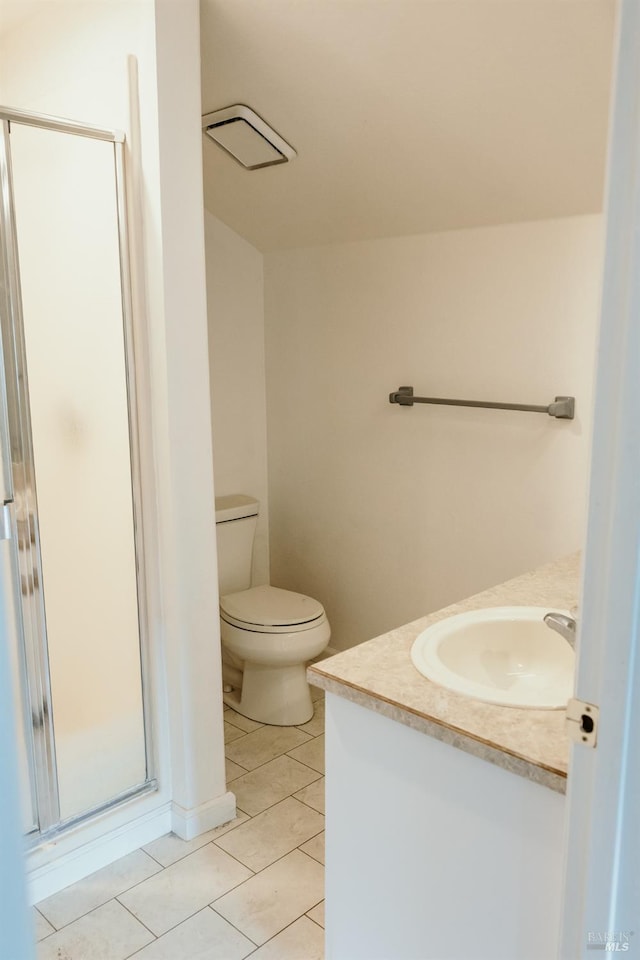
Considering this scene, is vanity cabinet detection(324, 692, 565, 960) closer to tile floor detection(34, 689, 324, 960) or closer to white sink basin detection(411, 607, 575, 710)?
white sink basin detection(411, 607, 575, 710)

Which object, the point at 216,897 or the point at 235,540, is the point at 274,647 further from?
the point at 216,897

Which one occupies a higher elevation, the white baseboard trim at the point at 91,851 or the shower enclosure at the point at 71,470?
the shower enclosure at the point at 71,470

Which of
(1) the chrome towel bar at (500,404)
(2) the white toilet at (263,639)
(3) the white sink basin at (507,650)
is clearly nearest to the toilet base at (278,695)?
(2) the white toilet at (263,639)

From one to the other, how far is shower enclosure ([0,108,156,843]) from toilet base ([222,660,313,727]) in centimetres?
73

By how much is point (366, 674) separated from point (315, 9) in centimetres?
157

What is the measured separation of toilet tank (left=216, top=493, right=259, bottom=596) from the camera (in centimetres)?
303

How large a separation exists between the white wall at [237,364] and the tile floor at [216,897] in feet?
4.40

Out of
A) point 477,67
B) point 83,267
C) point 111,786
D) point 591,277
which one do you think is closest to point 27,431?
point 83,267

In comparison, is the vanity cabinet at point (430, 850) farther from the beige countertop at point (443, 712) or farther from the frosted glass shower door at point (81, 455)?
the frosted glass shower door at point (81, 455)

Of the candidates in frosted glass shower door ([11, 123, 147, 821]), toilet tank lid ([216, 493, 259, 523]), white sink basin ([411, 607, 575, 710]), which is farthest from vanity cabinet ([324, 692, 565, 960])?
toilet tank lid ([216, 493, 259, 523])

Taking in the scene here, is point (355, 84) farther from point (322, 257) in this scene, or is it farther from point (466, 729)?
point (466, 729)

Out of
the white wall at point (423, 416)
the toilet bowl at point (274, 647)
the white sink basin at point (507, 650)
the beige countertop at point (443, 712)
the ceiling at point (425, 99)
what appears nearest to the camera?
the beige countertop at point (443, 712)

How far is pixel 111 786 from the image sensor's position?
2.07m

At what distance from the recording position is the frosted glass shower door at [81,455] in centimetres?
187
